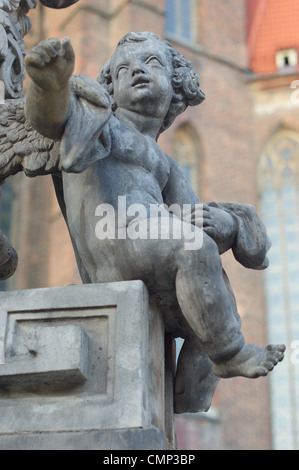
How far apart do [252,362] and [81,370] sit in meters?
0.49

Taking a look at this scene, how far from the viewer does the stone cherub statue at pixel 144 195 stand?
2.57 m

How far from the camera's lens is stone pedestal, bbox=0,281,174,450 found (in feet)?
7.69

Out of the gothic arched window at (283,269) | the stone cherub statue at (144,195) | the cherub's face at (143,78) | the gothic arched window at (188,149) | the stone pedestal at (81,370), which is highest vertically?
the gothic arched window at (188,149)

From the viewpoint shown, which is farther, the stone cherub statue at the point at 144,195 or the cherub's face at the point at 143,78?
the cherub's face at the point at 143,78

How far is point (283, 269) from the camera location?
17484 mm

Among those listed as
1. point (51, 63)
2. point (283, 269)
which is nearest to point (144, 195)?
point (51, 63)

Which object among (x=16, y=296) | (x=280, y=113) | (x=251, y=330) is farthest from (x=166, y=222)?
(x=280, y=113)

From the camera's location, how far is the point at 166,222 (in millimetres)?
2627

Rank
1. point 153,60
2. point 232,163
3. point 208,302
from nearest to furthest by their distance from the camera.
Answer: point 208,302, point 153,60, point 232,163

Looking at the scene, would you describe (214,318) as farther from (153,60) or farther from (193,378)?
(153,60)

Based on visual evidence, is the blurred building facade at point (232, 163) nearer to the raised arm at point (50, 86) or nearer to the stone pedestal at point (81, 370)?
the stone pedestal at point (81, 370)

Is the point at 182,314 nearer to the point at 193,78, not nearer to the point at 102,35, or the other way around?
the point at 193,78

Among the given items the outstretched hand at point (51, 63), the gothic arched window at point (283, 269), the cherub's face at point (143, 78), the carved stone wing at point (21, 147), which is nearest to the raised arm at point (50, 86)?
the outstretched hand at point (51, 63)
